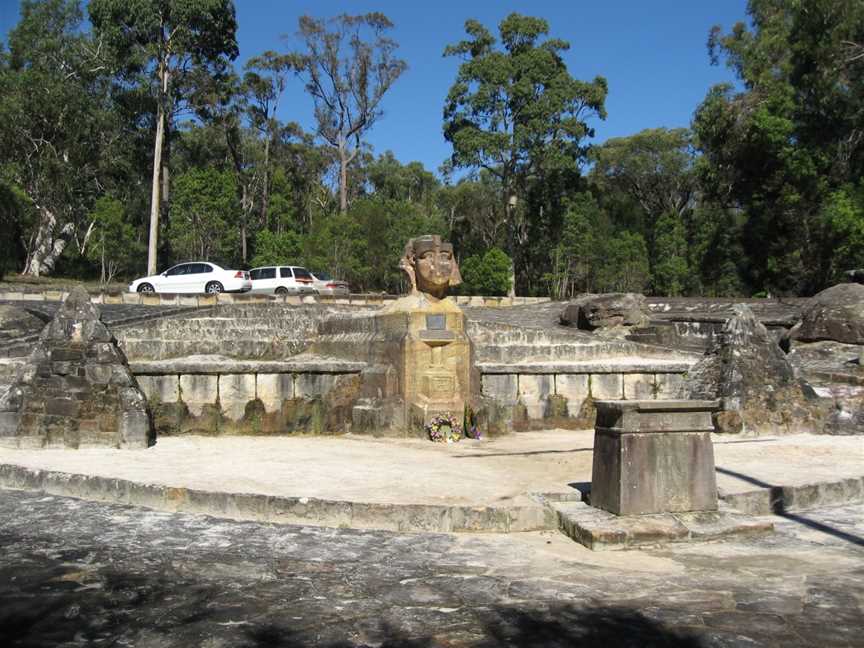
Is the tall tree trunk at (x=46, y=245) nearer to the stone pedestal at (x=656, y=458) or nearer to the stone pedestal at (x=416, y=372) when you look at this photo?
the stone pedestal at (x=416, y=372)

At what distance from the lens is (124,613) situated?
12.8 feet

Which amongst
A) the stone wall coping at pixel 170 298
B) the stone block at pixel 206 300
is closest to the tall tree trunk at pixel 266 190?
the stone wall coping at pixel 170 298

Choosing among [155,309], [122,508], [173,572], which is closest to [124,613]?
[173,572]

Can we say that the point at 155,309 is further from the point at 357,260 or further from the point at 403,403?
the point at 357,260

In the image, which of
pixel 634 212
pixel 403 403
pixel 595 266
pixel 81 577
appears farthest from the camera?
pixel 634 212

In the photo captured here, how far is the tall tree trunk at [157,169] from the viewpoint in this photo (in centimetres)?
3322

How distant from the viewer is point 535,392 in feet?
36.4

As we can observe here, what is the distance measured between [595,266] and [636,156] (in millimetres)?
15071

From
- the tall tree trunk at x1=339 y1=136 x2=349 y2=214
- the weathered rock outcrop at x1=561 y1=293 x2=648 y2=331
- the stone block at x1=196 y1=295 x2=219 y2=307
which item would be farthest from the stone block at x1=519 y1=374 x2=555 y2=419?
the tall tree trunk at x1=339 y1=136 x2=349 y2=214

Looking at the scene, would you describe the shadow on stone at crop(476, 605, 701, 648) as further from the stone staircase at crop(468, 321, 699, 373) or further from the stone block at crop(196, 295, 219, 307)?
the stone block at crop(196, 295, 219, 307)

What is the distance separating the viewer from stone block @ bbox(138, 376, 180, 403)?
9961mm

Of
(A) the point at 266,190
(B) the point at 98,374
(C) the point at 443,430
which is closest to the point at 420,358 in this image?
(C) the point at 443,430

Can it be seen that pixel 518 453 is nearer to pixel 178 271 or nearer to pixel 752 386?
pixel 752 386

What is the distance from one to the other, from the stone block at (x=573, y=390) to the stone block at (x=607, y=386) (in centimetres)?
12
